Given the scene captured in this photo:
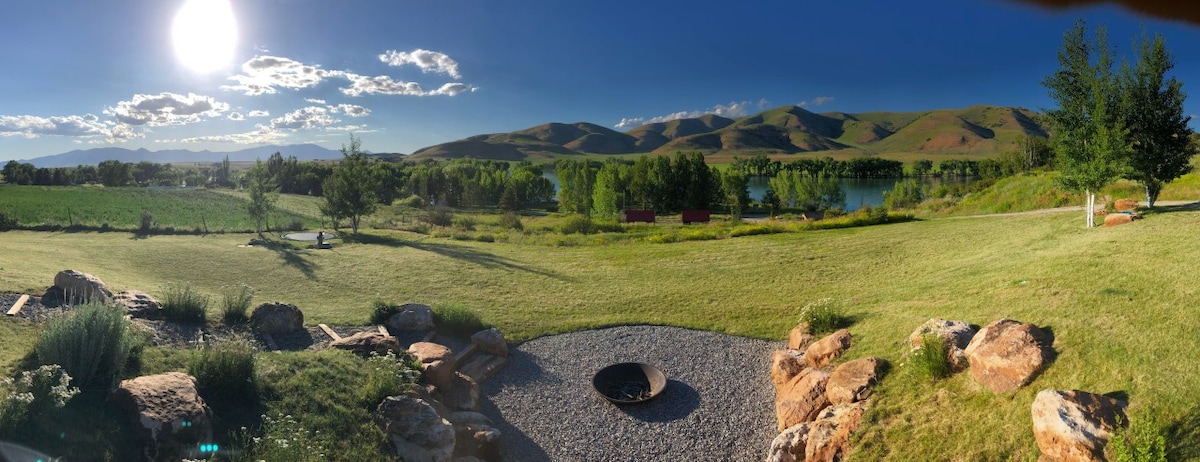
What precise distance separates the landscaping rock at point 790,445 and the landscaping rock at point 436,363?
5.49 metres

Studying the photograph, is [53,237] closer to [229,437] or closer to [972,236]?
[229,437]

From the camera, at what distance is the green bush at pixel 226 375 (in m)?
7.67

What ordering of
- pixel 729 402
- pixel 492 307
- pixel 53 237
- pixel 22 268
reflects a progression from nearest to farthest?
pixel 729 402
pixel 22 268
pixel 492 307
pixel 53 237

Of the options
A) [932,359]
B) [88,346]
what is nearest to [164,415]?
[88,346]

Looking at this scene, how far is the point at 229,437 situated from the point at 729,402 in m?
7.61

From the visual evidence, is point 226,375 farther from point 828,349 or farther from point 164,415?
point 828,349

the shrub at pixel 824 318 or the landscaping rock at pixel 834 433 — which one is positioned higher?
the shrub at pixel 824 318

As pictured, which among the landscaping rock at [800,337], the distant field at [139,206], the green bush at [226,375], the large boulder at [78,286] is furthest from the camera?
the distant field at [139,206]

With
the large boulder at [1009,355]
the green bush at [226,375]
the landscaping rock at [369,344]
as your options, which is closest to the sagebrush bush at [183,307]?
the landscaping rock at [369,344]

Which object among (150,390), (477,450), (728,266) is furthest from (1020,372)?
(728,266)

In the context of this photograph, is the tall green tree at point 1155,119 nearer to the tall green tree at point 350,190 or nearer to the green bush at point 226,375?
the green bush at point 226,375

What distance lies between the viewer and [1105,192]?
25672 mm

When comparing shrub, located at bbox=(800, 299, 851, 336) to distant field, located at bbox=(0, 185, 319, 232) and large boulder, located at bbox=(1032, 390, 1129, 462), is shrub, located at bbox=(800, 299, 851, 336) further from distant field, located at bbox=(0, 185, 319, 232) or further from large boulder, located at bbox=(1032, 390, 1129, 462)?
distant field, located at bbox=(0, 185, 319, 232)

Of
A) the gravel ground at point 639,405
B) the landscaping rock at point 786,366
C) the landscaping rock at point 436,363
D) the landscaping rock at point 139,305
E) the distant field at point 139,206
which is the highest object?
the distant field at point 139,206
